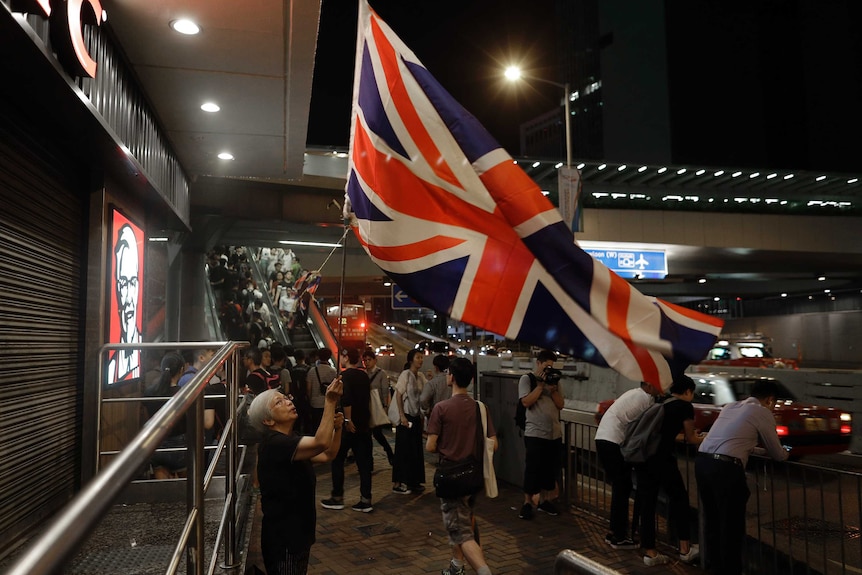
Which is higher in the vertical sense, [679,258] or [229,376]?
[679,258]

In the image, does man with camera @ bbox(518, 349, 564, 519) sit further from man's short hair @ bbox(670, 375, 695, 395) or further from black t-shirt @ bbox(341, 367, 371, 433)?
black t-shirt @ bbox(341, 367, 371, 433)

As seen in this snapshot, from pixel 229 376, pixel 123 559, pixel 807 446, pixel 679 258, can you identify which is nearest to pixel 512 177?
pixel 229 376

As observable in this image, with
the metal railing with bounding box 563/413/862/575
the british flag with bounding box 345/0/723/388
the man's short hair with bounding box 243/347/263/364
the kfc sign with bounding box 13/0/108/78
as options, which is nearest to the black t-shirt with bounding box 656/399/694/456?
the metal railing with bounding box 563/413/862/575

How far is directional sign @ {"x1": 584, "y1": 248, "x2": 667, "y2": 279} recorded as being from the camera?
19734 mm

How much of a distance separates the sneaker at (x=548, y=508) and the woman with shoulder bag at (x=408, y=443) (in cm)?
183

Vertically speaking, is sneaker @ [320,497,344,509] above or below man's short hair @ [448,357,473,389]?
below

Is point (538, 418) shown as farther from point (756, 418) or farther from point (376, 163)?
point (376, 163)

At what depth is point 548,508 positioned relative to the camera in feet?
27.3

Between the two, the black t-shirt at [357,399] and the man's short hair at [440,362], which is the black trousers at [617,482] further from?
the black t-shirt at [357,399]

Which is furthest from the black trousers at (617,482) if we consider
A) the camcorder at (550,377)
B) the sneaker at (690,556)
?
the camcorder at (550,377)

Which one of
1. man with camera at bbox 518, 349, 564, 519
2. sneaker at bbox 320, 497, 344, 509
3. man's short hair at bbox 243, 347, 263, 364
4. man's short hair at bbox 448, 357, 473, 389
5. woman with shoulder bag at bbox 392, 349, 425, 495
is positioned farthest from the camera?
man's short hair at bbox 243, 347, 263, 364

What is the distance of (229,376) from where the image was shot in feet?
15.7

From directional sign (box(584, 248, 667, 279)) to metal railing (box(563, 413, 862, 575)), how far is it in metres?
9.80

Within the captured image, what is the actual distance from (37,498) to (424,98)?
4940 millimetres
